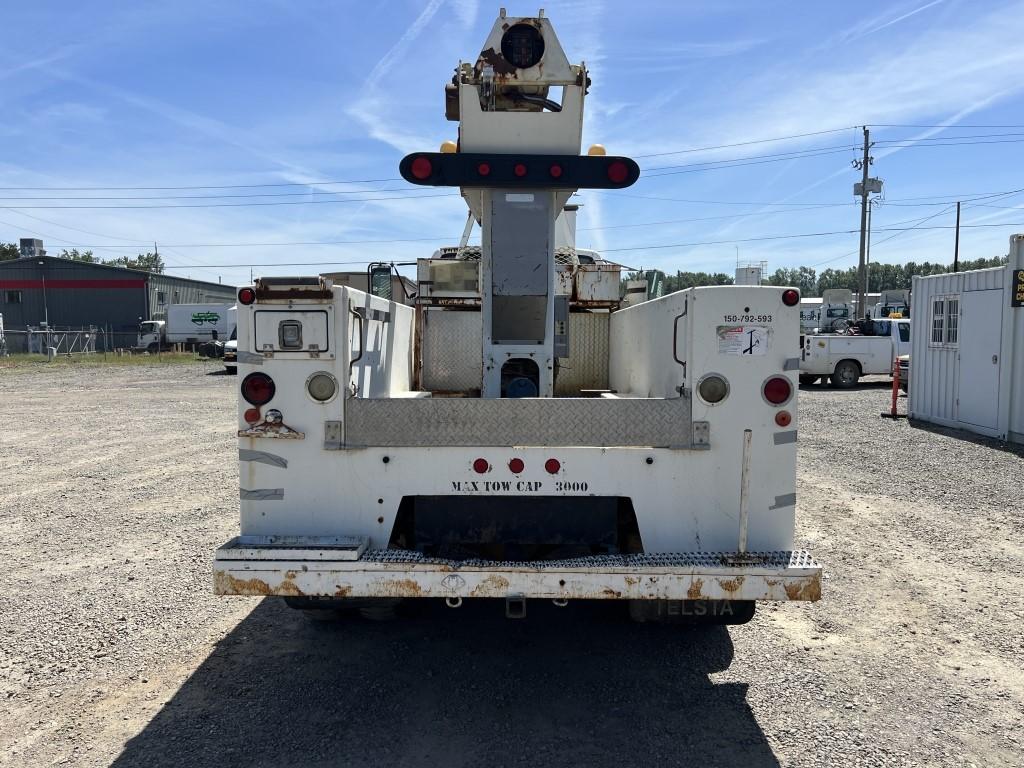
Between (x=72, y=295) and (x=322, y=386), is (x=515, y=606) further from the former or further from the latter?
(x=72, y=295)

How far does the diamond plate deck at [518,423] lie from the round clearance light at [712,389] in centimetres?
9

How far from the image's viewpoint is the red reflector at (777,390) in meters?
3.50

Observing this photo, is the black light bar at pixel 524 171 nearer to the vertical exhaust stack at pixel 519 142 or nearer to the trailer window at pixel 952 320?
the vertical exhaust stack at pixel 519 142

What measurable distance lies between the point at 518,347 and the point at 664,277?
97.3 inches

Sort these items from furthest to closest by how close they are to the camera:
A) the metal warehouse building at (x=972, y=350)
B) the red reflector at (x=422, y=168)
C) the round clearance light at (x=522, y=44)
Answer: the metal warehouse building at (x=972, y=350)
the round clearance light at (x=522, y=44)
the red reflector at (x=422, y=168)

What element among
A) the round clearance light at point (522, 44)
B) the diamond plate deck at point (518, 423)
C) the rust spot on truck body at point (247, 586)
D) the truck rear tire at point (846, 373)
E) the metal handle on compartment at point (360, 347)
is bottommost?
the rust spot on truck body at point (247, 586)

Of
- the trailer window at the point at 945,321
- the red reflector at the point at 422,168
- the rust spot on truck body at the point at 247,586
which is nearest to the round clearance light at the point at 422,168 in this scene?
the red reflector at the point at 422,168

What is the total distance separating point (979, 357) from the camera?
12633 mm

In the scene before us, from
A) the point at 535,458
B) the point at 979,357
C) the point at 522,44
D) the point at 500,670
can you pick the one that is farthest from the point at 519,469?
the point at 979,357

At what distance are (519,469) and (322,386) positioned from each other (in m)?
1.00

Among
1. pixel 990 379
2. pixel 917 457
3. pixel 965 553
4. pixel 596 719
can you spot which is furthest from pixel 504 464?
pixel 990 379

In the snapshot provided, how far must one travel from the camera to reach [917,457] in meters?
10.7

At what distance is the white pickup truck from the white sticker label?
1851 centimetres

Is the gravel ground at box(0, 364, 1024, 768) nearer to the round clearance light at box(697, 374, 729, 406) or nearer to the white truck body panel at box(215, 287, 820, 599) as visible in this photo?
the white truck body panel at box(215, 287, 820, 599)
